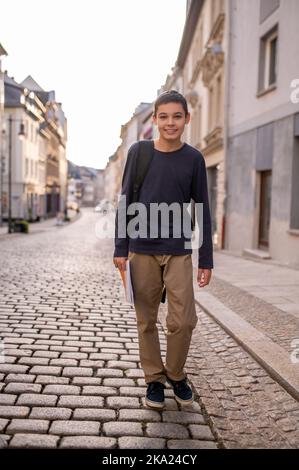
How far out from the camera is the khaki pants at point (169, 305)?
3.14 metres

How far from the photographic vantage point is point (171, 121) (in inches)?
124

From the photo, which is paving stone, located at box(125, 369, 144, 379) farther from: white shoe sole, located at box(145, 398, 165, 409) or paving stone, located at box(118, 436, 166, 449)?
paving stone, located at box(118, 436, 166, 449)

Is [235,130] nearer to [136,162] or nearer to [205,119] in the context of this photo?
[205,119]

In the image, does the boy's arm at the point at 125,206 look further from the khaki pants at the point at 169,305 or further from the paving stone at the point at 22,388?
the paving stone at the point at 22,388

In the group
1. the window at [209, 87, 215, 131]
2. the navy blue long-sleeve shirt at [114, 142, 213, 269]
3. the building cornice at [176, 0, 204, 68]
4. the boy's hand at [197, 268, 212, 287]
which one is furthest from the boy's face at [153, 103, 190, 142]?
the building cornice at [176, 0, 204, 68]

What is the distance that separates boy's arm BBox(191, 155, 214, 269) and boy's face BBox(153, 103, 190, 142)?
23cm

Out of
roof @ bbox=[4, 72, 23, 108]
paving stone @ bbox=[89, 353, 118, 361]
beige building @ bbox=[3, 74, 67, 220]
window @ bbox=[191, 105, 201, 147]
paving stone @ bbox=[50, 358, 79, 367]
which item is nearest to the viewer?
paving stone @ bbox=[50, 358, 79, 367]

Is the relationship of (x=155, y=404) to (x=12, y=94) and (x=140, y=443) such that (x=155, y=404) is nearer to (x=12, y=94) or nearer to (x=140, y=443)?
(x=140, y=443)

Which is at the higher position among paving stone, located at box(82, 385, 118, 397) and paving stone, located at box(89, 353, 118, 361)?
paving stone, located at box(82, 385, 118, 397)

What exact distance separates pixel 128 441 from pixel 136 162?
1.62 meters

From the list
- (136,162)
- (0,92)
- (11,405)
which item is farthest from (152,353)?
(0,92)

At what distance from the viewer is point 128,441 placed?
2.70m

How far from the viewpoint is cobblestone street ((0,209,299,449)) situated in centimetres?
278

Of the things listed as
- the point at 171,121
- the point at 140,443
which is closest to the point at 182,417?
the point at 140,443
